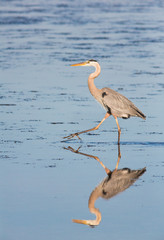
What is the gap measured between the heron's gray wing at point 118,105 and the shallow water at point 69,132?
1.08ft

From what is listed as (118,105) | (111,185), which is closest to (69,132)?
(118,105)

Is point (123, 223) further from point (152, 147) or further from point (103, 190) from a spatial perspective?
point (152, 147)

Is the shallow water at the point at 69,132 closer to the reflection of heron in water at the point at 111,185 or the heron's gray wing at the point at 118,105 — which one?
the reflection of heron in water at the point at 111,185

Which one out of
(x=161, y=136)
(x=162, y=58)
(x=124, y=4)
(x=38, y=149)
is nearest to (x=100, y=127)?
(x=161, y=136)

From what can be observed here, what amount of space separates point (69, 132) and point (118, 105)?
0.88 meters

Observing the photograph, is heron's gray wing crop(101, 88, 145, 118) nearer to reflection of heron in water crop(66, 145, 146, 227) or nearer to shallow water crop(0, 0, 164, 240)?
shallow water crop(0, 0, 164, 240)

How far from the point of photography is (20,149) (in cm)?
1001

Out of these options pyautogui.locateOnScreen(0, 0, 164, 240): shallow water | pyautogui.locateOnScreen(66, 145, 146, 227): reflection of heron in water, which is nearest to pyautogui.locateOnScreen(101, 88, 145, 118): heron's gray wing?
pyautogui.locateOnScreen(0, 0, 164, 240): shallow water

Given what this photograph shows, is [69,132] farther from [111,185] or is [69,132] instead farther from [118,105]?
[111,185]

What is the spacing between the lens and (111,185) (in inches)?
329

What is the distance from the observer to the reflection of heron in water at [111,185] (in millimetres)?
7265

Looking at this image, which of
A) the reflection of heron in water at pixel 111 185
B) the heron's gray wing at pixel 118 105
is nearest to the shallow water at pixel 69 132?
the reflection of heron in water at pixel 111 185

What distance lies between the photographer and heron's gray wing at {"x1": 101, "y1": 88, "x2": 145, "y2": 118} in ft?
36.9

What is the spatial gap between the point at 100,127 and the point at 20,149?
2.23 metres
